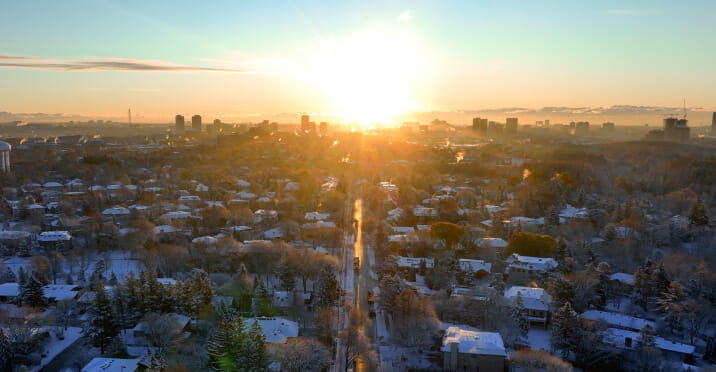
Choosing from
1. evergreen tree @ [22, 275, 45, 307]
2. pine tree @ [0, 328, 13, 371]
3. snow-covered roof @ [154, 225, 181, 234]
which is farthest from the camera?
snow-covered roof @ [154, 225, 181, 234]

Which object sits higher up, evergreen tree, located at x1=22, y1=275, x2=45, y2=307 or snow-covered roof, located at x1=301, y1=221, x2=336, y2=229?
snow-covered roof, located at x1=301, y1=221, x2=336, y2=229

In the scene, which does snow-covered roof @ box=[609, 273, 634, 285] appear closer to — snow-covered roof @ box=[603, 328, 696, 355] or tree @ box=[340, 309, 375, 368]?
snow-covered roof @ box=[603, 328, 696, 355]

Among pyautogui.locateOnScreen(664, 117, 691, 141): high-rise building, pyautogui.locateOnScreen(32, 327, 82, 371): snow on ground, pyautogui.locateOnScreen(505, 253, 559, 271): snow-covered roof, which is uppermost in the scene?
pyautogui.locateOnScreen(664, 117, 691, 141): high-rise building

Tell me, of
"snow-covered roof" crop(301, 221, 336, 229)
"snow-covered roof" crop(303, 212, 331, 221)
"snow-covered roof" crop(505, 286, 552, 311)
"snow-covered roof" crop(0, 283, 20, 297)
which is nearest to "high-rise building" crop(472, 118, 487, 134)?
"snow-covered roof" crop(303, 212, 331, 221)

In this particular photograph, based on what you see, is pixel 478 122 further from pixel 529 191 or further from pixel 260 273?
pixel 260 273

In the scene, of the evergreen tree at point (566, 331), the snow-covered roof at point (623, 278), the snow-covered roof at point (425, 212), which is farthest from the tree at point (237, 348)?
the snow-covered roof at point (425, 212)

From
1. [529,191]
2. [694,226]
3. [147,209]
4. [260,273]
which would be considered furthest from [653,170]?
[147,209]

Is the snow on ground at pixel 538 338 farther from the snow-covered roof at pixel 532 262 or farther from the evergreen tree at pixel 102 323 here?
the evergreen tree at pixel 102 323

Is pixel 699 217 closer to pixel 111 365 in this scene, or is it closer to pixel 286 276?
pixel 286 276
